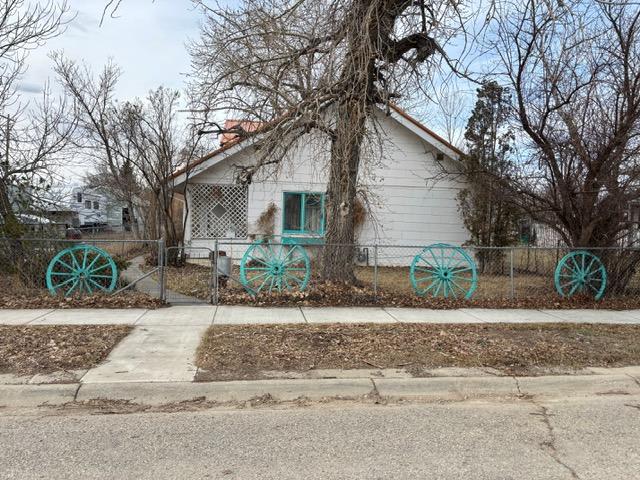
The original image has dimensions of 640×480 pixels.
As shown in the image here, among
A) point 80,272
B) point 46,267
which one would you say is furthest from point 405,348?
point 46,267

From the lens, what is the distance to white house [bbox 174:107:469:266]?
1573cm

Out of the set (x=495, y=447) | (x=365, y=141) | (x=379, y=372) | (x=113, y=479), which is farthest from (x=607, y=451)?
(x=365, y=141)

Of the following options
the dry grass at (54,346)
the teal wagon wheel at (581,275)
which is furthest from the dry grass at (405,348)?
the teal wagon wheel at (581,275)

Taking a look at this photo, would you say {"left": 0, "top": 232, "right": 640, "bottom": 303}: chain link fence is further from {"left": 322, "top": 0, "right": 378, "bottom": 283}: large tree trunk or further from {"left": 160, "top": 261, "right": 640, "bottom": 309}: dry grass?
{"left": 322, "top": 0, "right": 378, "bottom": 283}: large tree trunk

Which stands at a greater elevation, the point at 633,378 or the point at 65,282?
the point at 65,282

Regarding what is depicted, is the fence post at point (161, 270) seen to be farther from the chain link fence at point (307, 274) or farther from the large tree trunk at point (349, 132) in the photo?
the large tree trunk at point (349, 132)

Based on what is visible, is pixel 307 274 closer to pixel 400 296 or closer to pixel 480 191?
pixel 400 296

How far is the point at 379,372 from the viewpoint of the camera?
5.56 m

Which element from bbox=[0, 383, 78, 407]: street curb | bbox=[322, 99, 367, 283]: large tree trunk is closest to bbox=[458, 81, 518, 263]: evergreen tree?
bbox=[322, 99, 367, 283]: large tree trunk

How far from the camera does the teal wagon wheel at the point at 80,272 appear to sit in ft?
29.3

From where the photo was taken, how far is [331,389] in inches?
204

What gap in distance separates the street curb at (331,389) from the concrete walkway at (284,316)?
244 centimetres

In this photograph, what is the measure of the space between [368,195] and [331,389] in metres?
11.2

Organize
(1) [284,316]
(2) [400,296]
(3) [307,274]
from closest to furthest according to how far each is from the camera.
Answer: (1) [284,316], (3) [307,274], (2) [400,296]
